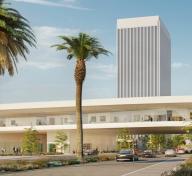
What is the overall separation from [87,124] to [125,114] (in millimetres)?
6521

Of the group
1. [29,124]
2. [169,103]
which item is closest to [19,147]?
[29,124]

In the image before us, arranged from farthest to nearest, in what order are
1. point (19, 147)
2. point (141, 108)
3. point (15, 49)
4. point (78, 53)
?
1. point (19, 147)
2. point (141, 108)
3. point (78, 53)
4. point (15, 49)

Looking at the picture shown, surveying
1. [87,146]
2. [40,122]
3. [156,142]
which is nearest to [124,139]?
[40,122]

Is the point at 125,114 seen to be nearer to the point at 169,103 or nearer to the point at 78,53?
the point at 169,103

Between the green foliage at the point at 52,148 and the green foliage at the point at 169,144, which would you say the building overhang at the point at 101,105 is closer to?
the green foliage at the point at 52,148

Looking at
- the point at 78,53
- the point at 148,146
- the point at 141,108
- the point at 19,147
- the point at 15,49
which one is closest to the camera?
the point at 15,49

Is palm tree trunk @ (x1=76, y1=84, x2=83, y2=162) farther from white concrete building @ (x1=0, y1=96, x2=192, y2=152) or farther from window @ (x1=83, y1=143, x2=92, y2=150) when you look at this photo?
window @ (x1=83, y1=143, x2=92, y2=150)

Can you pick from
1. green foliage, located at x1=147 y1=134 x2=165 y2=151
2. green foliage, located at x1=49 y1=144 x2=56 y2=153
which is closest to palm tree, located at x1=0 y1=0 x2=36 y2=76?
green foliage, located at x1=49 y1=144 x2=56 y2=153

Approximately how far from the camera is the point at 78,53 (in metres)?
46.2

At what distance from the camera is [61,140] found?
83.7 metres

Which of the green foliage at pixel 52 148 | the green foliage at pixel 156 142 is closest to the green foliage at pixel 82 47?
the green foliage at pixel 52 148

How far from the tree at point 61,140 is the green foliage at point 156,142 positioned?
3323cm

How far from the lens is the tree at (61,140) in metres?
83.4

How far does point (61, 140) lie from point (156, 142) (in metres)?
37.5
